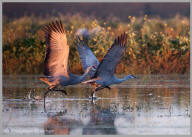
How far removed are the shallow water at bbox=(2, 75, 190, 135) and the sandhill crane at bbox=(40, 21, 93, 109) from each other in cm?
55

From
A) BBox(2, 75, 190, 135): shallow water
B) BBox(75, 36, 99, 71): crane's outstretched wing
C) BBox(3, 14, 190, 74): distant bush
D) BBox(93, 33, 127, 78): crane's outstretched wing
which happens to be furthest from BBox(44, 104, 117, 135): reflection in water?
BBox(3, 14, 190, 74): distant bush

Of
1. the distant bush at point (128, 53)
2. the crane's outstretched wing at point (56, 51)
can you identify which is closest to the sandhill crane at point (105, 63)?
the crane's outstretched wing at point (56, 51)

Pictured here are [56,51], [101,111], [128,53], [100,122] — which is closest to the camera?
[100,122]

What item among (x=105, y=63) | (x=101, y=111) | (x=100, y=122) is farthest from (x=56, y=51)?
(x=100, y=122)

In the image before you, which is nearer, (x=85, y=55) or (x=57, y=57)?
(x=57, y=57)

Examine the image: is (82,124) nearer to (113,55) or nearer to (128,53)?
(113,55)

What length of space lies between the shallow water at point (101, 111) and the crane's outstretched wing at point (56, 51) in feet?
2.62

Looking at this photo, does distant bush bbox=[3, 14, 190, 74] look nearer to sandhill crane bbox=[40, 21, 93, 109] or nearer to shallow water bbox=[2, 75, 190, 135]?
shallow water bbox=[2, 75, 190, 135]

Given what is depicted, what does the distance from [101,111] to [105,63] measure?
194 centimetres

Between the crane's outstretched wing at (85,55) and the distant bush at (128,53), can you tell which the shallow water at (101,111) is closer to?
the crane's outstretched wing at (85,55)

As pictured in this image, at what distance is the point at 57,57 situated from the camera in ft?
43.5

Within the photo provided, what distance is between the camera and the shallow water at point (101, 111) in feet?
32.3

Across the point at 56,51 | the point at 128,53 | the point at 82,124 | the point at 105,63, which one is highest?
the point at 128,53

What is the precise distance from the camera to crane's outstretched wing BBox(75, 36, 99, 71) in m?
15.5
